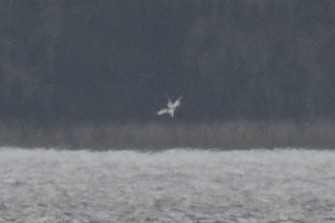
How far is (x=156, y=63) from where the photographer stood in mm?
30188

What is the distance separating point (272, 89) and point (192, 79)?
5.95 feet

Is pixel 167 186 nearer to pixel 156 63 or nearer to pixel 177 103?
pixel 177 103

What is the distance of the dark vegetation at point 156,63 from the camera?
30141 mm

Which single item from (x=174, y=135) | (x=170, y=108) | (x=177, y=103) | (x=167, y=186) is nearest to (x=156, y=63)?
(x=177, y=103)

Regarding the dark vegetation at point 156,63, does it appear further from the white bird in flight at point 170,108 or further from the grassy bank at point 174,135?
the white bird in flight at point 170,108

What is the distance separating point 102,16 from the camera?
99.2 ft

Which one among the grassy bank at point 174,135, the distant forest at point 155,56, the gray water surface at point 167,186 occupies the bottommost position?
the gray water surface at point 167,186

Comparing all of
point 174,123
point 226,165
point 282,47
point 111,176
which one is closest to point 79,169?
point 111,176

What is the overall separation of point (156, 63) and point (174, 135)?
1.72 metres

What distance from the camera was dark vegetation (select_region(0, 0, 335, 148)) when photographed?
98.9 feet

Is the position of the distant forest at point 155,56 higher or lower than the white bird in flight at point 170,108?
higher

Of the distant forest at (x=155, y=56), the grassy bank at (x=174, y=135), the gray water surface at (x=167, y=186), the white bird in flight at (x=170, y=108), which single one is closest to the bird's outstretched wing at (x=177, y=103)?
the white bird in flight at (x=170, y=108)

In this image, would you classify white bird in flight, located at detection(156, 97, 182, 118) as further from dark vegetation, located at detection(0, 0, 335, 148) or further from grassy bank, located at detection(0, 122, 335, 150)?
grassy bank, located at detection(0, 122, 335, 150)

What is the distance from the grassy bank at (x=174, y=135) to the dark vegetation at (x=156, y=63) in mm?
49
